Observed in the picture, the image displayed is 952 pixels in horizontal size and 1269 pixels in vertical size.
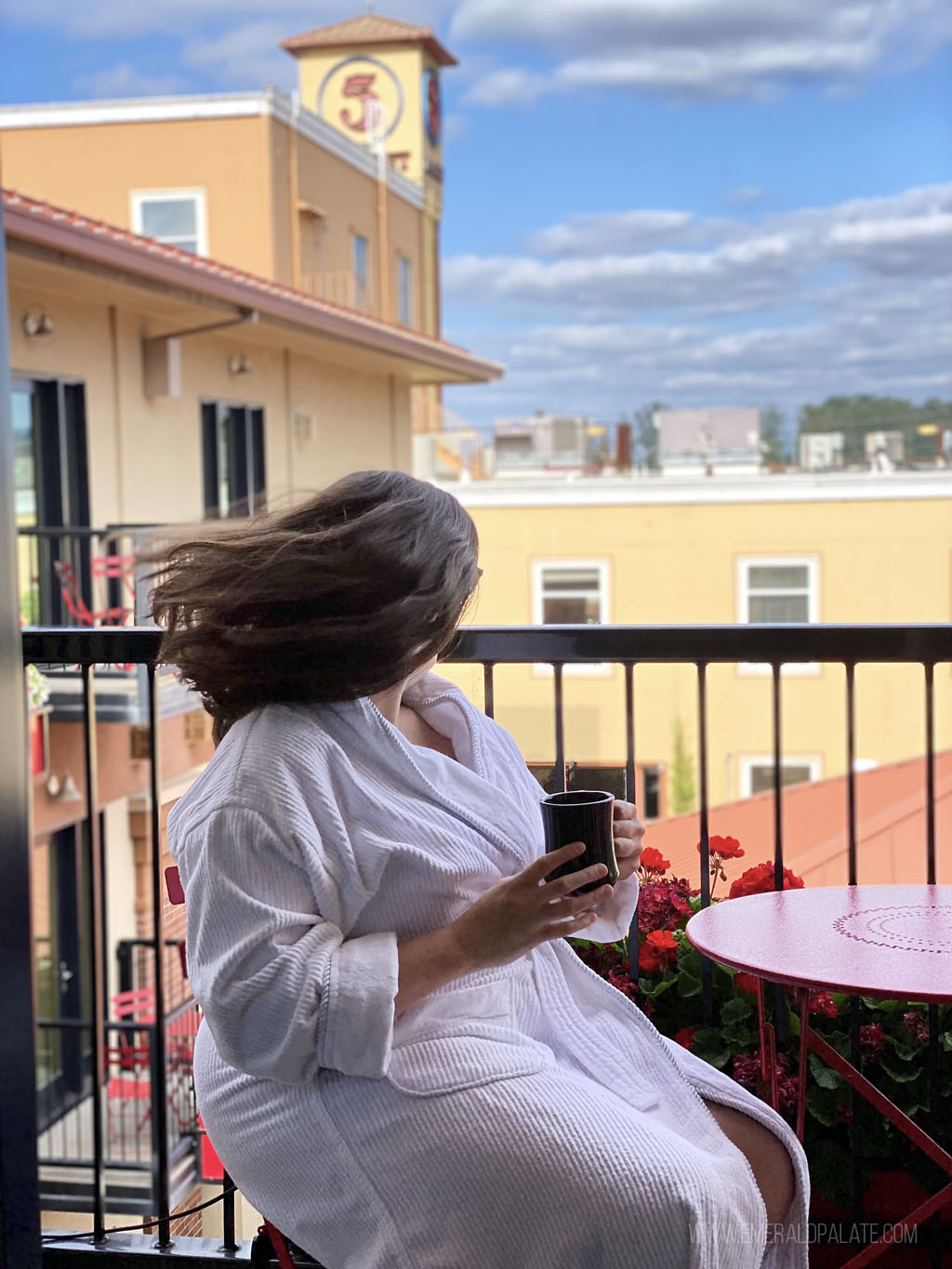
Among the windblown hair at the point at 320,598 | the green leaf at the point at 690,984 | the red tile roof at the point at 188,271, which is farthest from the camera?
the red tile roof at the point at 188,271

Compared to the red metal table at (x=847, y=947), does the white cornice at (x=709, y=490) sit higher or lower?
higher

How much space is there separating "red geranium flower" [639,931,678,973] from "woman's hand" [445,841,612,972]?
0.81 meters

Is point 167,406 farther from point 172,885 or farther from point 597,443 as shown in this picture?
point 597,443

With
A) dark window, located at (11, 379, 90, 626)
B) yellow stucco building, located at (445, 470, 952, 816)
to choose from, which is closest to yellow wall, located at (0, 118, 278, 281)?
yellow stucco building, located at (445, 470, 952, 816)

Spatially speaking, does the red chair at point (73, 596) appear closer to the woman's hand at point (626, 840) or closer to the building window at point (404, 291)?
the woman's hand at point (626, 840)

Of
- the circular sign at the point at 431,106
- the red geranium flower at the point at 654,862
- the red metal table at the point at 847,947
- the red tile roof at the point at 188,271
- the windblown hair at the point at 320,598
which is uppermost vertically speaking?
the circular sign at the point at 431,106

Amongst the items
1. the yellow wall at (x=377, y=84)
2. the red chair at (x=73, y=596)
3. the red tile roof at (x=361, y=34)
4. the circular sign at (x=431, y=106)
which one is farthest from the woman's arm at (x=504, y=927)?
the red tile roof at (x=361, y=34)

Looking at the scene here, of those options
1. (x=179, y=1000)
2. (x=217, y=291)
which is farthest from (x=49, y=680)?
(x=217, y=291)

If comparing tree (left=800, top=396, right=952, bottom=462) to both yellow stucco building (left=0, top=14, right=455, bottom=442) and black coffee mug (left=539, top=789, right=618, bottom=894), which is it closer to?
yellow stucco building (left=0, top=14, right=455, bottom=442)

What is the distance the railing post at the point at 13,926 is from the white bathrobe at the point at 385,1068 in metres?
0.31

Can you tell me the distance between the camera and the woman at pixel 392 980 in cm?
122

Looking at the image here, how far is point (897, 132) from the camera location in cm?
4622

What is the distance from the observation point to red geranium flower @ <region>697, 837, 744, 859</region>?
2043 millimetres

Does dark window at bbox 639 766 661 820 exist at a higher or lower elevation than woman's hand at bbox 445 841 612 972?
lower
